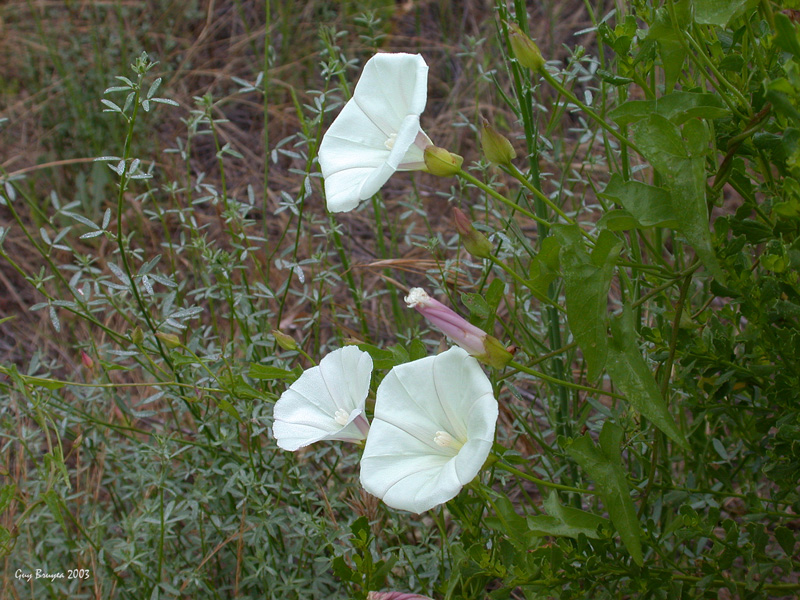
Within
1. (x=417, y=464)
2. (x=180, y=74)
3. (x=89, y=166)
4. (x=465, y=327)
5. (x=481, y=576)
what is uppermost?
(x=465, y=327)

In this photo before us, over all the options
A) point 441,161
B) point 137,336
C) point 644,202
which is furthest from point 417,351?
point 137,336

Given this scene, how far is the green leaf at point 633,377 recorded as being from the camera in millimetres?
1060

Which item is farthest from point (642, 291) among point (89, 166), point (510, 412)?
point (89, 166)

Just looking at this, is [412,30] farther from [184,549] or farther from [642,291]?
[184,549]

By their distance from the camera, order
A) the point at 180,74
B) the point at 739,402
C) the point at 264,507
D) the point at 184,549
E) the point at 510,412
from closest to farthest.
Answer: the point at 739,402 → the point at 264,507 → the point at 510,412 → the point at 184,549 → the point at 180,74

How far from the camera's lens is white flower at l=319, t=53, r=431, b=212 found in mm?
1291

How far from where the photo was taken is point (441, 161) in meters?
1.31

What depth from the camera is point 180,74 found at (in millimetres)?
4316

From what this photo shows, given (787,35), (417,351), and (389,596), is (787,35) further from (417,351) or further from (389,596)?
(389,596)

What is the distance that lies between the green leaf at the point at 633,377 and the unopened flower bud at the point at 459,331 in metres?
0.18

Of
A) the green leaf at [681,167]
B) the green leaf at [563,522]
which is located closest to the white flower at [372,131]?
the green leaf at [681,167]

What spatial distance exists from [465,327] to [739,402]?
→ 752mm

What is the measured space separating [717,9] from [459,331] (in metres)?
0.58

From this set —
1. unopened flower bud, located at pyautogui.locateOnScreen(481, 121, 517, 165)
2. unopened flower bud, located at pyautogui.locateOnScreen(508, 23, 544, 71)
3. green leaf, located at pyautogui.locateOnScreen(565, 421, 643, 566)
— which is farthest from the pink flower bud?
unopened flower bud, located at pyautogui.locateOnScreen(508, 23, 544, 71)
